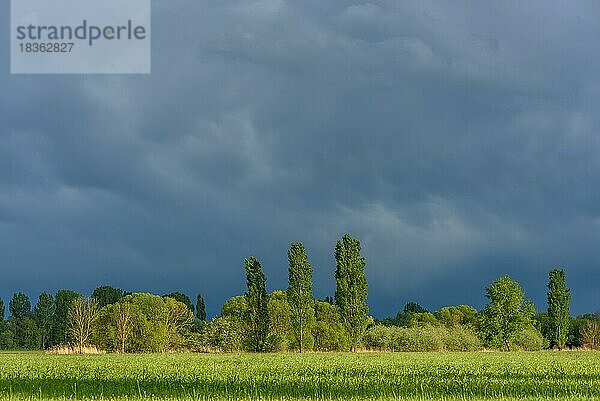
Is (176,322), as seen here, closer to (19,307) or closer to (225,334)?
(225,334)

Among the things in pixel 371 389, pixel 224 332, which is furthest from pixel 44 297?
pixel 371 389

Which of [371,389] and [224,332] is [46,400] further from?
[224,332]

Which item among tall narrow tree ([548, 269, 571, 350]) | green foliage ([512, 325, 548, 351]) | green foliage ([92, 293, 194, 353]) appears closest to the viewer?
green foliage ([92, 293, 194, 353])

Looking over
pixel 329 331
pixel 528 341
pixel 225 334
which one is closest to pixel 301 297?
pixel 329 331

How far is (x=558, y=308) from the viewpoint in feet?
342

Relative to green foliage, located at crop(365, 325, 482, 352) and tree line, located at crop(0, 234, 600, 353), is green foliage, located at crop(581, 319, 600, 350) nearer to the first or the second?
tree line, located at crop(0, 234, 600, 353)

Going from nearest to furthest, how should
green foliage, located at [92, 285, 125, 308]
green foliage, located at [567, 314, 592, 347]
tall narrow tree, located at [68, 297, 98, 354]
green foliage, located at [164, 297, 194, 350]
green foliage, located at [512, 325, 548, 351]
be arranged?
1. tall narrow tree, located at [68, 297, 98, 354]
2. green foliage, located at [164, 297, 194, 350]
3. green foliage, located at [512, 325, 548, 351]
4. green foliage, located at [567, 314, 592, 347]
5. green foliage, located at [92, 285, 125, 308]

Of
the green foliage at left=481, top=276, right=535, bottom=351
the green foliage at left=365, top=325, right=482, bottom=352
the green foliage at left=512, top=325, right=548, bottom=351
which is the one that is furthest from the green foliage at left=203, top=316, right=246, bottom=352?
the green foliage at left=512, top=325, right=548, bottom=351

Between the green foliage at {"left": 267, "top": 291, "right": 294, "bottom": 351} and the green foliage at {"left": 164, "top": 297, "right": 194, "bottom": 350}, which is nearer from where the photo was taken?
the green foliage at {"left": 267, "top": 291, "right": 294, "bottom": 351}

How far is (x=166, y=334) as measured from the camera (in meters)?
92.2

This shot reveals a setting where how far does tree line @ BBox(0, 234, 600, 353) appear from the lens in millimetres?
82500

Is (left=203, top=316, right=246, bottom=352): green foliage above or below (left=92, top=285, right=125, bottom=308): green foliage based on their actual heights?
below

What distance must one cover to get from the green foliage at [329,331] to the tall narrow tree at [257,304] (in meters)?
8.67

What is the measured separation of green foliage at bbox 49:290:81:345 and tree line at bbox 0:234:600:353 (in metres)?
31.9
